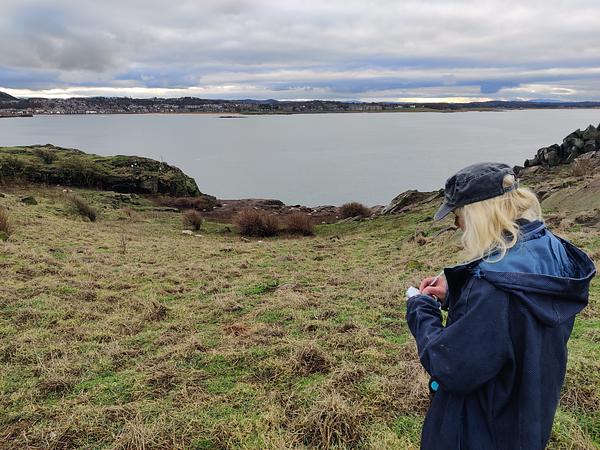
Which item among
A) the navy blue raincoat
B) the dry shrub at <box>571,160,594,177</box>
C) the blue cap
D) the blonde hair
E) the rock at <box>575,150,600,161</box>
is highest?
the blue cap

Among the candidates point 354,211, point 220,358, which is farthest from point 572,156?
point 220,358

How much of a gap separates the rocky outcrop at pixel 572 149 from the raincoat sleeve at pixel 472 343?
87.8 feet

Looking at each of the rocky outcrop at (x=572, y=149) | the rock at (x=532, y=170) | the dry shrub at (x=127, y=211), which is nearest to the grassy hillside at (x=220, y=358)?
the rock at (x=532, y=170)

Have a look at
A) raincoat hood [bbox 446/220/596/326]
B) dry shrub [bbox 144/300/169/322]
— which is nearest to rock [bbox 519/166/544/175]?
dry shrub [bbox 144/300/169/322]

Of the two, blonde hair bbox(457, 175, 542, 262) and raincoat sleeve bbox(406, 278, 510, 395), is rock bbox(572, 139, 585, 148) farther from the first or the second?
raincoat sleeve bbox(406, 278, 510, 395)

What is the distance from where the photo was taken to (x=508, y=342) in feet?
5.40

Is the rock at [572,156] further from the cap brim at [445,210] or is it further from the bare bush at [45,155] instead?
the bare bush at [45,155]

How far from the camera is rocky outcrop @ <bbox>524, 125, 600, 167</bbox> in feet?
80.0

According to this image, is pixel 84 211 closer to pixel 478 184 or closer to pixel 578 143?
pixel 478 184

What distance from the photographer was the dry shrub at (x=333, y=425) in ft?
11.3

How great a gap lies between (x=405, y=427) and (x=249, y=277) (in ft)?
23.0

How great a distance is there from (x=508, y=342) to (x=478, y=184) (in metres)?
0.64

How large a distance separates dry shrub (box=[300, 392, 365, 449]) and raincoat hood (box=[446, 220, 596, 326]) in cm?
223

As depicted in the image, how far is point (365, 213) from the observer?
1086 inches
